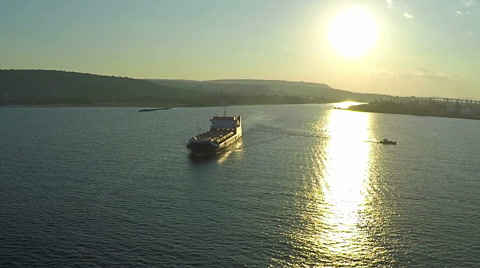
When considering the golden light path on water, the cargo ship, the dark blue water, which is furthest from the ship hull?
the golden light path on water

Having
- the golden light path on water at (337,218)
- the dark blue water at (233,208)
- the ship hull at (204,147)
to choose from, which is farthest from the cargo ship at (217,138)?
the golden light path on water at (337,218)

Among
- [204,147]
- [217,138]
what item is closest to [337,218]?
[204,147]

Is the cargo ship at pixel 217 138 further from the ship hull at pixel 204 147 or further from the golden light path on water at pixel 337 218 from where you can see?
the golden light path on water at pixel 337 218

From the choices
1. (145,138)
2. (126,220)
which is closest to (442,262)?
(126,220)

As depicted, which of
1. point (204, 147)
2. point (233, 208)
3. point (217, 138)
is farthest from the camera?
point (217, 138)

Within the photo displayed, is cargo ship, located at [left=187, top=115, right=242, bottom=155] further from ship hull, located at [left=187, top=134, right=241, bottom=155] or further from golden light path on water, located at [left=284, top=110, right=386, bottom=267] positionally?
golden light path on water, located at [left=284, top=110, right=386, bottom=267]

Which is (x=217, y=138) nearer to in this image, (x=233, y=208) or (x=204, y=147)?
(x=204, y=147)

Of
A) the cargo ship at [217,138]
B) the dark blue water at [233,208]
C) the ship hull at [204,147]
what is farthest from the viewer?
the cargo ship at [217,138]
